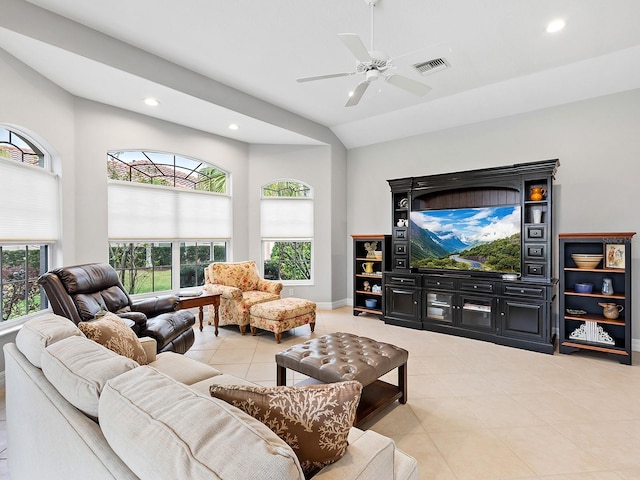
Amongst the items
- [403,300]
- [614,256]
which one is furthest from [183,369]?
[614,256]

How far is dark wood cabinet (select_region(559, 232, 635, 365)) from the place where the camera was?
341cm

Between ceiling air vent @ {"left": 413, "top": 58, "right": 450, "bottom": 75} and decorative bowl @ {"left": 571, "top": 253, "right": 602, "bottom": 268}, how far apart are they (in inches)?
102

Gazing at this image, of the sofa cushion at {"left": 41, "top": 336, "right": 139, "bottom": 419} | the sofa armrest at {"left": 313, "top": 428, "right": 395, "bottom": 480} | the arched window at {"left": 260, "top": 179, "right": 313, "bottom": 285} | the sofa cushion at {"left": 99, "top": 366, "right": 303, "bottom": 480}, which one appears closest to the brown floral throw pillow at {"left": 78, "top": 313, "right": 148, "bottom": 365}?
the sofa cushion at {"left": 41, "top": 336, "right": 139, "bottom": 419}

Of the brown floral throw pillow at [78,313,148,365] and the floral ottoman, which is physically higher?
the brown floral throw pillow at [78,313,148,365]

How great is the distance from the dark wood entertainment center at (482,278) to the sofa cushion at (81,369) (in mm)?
4110

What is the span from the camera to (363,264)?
18.5 ft

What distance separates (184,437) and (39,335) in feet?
3.69

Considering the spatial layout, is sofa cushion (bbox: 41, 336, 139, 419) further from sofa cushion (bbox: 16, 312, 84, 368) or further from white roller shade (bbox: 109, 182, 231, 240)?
white roller shade (bbox: 109, 182, 231, 240)

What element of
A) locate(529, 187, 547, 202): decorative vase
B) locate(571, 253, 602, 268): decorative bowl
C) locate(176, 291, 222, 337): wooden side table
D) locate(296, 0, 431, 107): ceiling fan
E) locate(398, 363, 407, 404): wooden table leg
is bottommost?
locate(398, 363, 407, 404): wooden table leg

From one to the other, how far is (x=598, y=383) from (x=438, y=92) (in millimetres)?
3666

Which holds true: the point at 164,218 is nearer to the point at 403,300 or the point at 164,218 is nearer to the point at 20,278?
the point at 20,278

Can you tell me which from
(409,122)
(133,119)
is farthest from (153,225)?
(409,122)

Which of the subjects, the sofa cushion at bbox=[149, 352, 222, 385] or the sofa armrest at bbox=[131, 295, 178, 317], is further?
the sofa armrest at bbox=[131, 295, 178, 317]

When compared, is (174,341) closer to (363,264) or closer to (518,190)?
(363,264)
